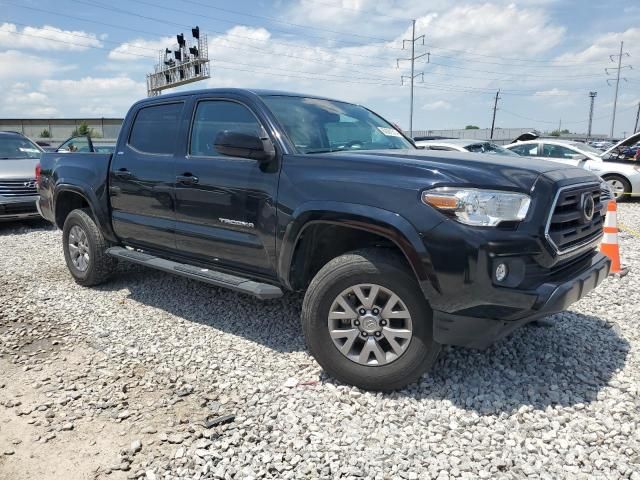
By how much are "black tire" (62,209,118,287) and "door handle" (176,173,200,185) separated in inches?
67.0

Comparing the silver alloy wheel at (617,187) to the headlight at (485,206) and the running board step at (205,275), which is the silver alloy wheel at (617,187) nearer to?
the headlight at (485,206)

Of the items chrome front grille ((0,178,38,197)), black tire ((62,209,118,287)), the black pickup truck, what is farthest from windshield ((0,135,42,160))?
the black pickup truck

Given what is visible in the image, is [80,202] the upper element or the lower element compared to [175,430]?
upper

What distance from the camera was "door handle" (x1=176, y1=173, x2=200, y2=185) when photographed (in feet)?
13.4

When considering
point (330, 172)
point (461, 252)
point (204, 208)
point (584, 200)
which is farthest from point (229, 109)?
point (584, 200)

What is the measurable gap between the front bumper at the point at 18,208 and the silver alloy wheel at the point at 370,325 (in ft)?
26.3

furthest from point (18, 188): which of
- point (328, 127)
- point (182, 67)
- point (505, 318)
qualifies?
point (182, 67)

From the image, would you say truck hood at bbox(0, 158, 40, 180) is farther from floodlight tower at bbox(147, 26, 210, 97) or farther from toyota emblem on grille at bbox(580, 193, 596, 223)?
floodlight tower at bbox(147, 26, 210, 97)

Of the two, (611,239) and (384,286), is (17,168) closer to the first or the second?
(384,286)

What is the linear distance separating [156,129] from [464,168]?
2999mm

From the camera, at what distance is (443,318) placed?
9.46 ft

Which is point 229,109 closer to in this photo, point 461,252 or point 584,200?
point 461,252

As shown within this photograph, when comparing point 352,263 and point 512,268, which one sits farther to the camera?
point 352,263

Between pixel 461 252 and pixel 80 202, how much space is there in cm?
486
